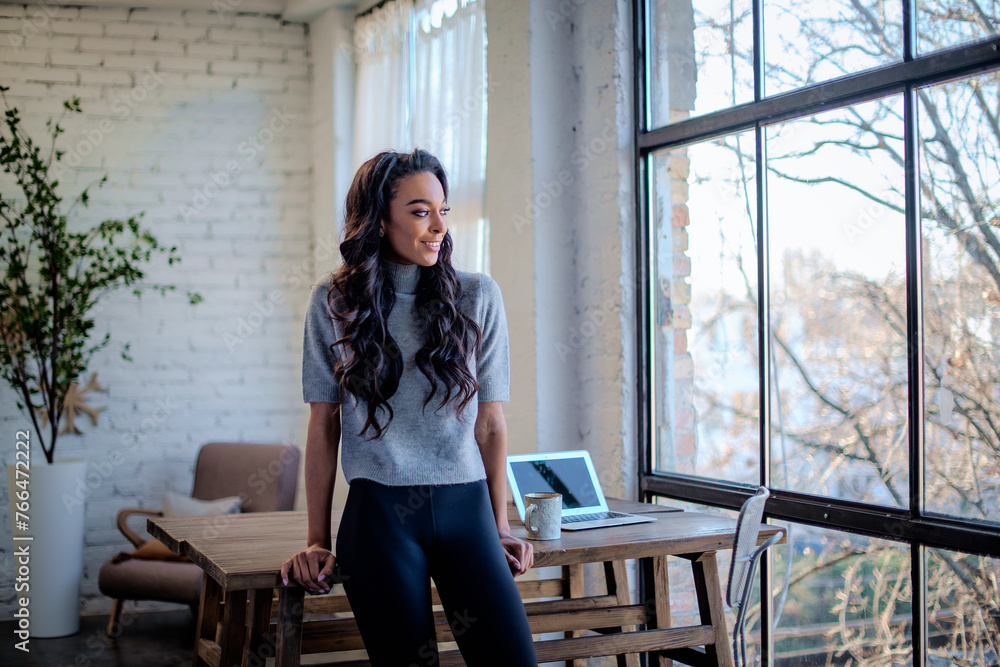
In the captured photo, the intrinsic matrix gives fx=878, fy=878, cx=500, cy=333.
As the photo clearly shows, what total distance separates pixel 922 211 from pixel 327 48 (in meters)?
3.45

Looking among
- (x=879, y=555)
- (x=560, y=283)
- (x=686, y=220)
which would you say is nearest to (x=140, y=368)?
(x=560, y=283)

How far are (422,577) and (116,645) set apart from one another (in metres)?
2.98

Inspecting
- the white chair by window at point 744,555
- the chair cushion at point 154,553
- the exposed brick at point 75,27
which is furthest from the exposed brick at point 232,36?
the white chair by window at point 744,555

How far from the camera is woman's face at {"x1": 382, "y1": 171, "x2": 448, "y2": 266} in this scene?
5.90 feet

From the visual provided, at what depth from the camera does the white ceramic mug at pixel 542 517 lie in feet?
7.12

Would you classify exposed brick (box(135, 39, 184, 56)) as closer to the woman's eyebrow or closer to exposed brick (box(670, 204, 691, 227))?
exposed brick (box(670, 204, 691, 227))

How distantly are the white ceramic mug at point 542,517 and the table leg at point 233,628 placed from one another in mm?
724

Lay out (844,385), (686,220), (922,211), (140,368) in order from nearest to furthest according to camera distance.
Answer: (922,211)
(844,385)
(686,220)
(140,368)

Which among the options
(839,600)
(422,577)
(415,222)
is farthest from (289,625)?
(839,600)

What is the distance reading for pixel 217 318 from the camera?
4762 millimetres

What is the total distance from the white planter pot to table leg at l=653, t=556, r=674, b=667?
9.21 ft

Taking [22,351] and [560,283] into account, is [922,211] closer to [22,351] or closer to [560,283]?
[560,283]

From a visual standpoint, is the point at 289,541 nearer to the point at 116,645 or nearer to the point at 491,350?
the point at 491,350

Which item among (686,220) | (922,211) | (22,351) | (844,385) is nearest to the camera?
(922,211)
